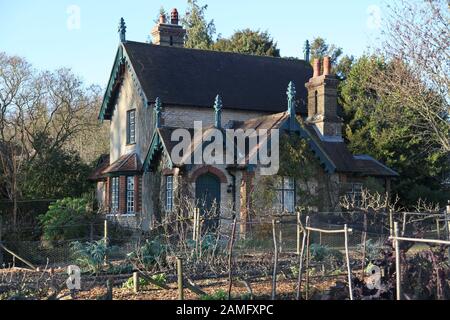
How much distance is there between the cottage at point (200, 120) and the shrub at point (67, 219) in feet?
6.77

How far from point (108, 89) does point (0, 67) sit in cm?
1055

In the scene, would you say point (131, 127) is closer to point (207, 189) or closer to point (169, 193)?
point (169, 193)

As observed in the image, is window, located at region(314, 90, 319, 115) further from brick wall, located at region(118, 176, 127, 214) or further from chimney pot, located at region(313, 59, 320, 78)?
brick wall, located at region(118, 176, 127, 214)

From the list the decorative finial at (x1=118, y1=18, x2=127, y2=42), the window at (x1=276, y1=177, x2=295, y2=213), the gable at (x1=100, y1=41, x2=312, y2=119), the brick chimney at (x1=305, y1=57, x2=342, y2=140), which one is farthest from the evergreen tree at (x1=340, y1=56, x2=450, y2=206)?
the decorative finial at (x1=118, y1=18, x2=127, y2=42)

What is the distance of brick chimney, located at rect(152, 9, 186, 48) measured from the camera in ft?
116

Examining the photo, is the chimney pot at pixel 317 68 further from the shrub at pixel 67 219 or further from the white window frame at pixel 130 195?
the shrub at pixel 67 219

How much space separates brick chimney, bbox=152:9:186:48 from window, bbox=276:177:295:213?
11913mm

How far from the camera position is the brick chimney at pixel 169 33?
116 feet

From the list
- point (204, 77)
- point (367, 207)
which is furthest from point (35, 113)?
point (367, 207)

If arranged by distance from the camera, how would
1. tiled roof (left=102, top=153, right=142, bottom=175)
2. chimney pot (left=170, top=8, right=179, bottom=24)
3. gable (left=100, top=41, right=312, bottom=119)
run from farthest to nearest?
chimney pot (left=170, top=8, right=179, bottom=24) < gable (left=100, top=41, right=312, bottom=119) < tiled roof (left=102, top=153, right=142, bottom=175)
